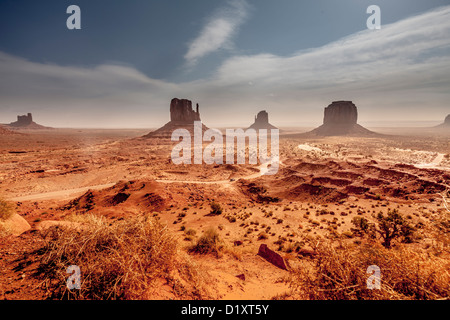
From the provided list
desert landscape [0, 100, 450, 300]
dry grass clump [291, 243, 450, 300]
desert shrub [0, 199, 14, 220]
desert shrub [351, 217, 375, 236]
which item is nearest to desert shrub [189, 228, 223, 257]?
desert landscape [0, 100, 450, 300]

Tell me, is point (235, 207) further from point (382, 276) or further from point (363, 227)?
point (382, 276)

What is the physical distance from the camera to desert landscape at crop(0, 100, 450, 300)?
4.02 m

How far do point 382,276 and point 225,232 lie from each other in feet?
37.0

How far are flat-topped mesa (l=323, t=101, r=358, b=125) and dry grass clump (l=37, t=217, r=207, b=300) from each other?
165 meters

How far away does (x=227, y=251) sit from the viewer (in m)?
10.0

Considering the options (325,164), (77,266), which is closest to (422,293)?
(77,266)

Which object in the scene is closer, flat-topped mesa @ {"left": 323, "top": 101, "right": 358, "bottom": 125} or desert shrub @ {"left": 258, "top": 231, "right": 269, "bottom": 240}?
desert shrub @ {"left": 258, "top": 231, "right": 269, "bottom": 240}

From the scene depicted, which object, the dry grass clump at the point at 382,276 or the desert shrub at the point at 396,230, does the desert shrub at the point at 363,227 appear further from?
the dry grass clump at the point at 382,276

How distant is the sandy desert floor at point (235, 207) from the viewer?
19.8ft

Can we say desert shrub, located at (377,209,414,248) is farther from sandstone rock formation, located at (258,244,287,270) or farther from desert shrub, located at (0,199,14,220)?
desert shrub, located at (0,199,14,220)

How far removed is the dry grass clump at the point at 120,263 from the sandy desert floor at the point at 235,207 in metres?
0.27

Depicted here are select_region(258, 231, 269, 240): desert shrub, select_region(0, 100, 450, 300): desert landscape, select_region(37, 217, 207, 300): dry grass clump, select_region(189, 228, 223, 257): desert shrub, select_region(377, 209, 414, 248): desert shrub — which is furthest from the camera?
select_region(258, 231, 269, 240): desert shrub
